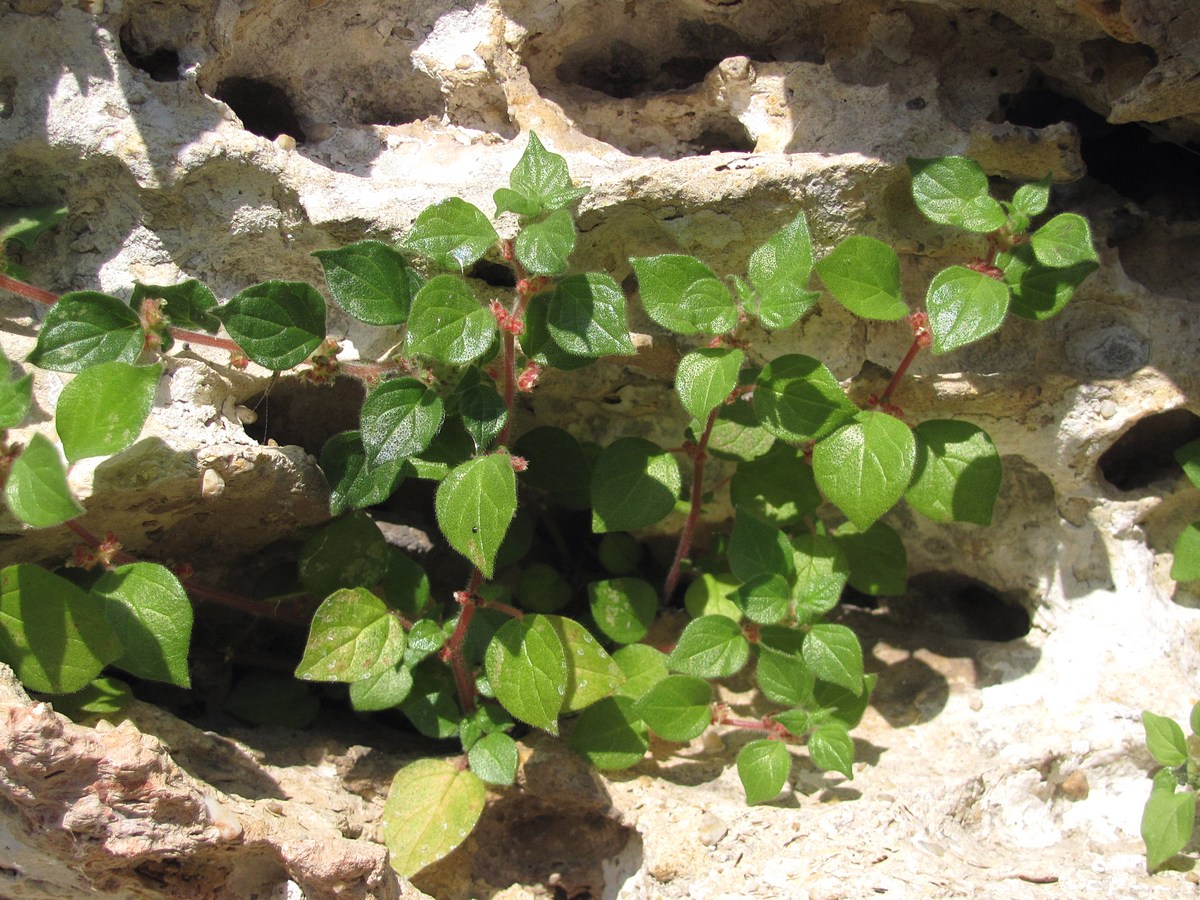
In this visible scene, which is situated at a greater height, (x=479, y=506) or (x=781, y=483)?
(x=479, y=506)

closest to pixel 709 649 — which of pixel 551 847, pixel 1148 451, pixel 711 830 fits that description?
pixel 711 830

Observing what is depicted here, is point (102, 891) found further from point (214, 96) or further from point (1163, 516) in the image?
point (1163, 516)

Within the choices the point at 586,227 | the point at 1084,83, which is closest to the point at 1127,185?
the point at 1084,83

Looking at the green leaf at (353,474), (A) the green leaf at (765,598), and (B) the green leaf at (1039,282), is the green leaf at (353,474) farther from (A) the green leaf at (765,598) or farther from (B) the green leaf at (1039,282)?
(B) the green leaf at (1039,282)

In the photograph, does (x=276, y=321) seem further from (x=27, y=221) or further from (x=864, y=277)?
(x=864, y=277)

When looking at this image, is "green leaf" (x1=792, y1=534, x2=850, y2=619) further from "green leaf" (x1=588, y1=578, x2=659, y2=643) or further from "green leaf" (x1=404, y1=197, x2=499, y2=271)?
"green leaf" (x1=404, y1=197, x2=499, y2=271)

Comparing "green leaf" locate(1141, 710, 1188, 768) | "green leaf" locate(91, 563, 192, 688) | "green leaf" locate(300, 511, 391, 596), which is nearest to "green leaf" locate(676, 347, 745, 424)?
"green leaf" locate(300, 511, 391, 596)
